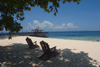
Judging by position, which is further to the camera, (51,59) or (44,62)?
(51,59)

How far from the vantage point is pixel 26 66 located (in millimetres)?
3293

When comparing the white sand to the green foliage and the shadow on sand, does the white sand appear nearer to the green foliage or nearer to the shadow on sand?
the shadow on sand

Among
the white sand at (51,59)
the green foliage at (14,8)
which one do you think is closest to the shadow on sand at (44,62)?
the white sand at (51,59)

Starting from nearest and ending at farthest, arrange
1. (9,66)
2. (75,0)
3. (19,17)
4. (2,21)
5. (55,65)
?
(9,66), (55,65), (75,0), (2,21), (19,17)

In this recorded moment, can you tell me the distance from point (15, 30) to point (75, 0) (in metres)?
5.08

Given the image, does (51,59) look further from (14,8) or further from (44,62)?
(14,8)

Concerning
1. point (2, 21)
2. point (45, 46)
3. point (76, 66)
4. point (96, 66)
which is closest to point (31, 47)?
point (45, 46)

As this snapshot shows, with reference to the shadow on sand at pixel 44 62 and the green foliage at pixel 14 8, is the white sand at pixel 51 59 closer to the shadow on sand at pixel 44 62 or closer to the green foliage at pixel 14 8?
the shadow on sand at pixel 44 62

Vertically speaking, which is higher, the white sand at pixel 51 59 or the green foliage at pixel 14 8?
the green foliage at pixel 14 8

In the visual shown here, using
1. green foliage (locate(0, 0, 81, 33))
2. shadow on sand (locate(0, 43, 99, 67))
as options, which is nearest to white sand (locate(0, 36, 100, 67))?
shadow on sand (locate(0, 43, 99, 67))

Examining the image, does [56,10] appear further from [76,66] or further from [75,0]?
[76,66]

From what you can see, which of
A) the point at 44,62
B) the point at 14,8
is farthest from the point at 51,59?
the point at 14,8

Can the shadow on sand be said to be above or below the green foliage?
below

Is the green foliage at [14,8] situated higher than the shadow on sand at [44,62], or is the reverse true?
the green foliage at [14,8]
